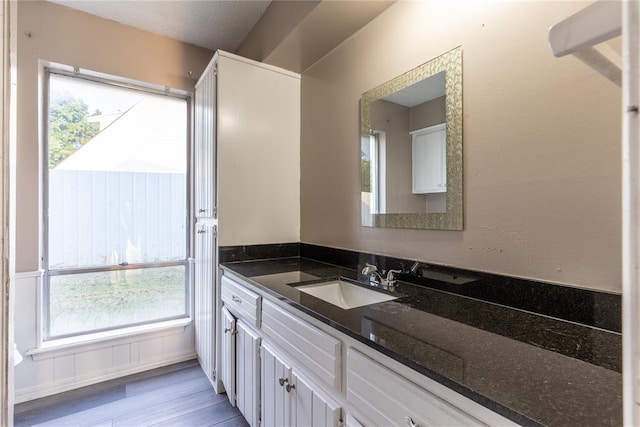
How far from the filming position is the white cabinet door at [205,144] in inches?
79.5

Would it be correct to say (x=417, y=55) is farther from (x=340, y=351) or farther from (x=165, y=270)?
(x=165, y=270)

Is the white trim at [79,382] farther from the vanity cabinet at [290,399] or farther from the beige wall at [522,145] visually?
the beige wall at [522,145]

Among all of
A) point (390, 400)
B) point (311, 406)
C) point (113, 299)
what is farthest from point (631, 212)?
point (113, 299)

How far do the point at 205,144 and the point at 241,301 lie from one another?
3.91 ft

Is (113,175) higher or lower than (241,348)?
higher

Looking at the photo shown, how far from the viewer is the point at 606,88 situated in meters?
0.86

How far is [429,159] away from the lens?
1369 mm

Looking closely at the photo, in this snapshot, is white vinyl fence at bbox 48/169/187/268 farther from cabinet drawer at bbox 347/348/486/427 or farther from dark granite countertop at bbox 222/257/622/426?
cabinet drawer at bbox 347/348/486/427

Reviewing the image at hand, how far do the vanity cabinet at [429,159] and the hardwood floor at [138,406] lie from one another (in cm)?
166

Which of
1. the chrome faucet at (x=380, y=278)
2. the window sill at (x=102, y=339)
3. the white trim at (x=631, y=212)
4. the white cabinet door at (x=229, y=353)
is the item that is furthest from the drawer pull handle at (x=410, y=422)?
the window sill at (x=102, y=339)

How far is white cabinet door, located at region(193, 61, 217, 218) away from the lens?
2.02 m

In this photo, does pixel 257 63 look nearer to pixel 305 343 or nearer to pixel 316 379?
pixel 305 343

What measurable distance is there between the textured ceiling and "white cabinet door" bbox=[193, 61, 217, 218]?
39 centimetres

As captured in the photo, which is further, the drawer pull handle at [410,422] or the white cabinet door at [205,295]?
the white cabinet door at [205,295]
